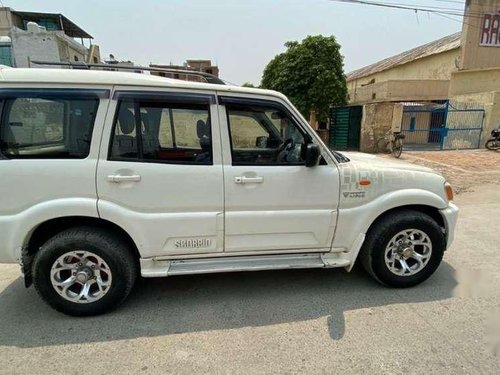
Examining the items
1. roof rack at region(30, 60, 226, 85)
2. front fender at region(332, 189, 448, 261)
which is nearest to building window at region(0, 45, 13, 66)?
roof rack at region(30, 60, 226, 85)

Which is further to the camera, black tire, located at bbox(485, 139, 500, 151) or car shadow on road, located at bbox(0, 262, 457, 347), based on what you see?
black tire, located at bbox(485, 139, 500, 151)

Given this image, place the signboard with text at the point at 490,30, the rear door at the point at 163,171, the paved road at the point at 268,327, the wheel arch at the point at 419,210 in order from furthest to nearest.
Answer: the signboard with text at the point at 490,30 < the wheel arch at the point at 419,210 < the rear door at the point at 163,171 < the paved road at the point at 268,327

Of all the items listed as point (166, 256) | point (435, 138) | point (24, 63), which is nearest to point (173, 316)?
point (166, 256)

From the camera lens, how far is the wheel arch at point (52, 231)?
264cm

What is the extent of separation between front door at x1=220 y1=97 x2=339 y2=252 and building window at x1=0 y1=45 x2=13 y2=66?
16.8m

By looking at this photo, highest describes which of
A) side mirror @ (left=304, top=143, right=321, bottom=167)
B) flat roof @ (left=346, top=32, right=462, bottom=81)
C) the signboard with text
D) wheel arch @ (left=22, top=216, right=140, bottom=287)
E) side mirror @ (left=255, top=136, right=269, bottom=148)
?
flat roof @ (left=346, top=32, right=462, bottom=81)

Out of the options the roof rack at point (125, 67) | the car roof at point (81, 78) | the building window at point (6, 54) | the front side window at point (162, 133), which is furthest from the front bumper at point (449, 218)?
the building window at point (6, 54)

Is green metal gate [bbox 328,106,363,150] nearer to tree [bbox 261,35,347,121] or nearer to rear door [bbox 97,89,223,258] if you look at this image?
tree [bbox 261,35,347,121]

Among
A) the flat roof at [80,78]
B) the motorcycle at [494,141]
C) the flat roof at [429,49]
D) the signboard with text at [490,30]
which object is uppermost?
the flat roof at [429,49]

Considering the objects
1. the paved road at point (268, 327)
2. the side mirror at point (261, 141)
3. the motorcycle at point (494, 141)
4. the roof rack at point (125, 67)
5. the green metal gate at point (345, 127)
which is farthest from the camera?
the green metal gate at point (345, 127)

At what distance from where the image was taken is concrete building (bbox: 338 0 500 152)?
14.3 metres

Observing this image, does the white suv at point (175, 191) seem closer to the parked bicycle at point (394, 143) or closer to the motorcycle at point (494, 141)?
the parked bicycle at point (394, 143)

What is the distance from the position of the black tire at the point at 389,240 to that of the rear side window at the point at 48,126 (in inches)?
104

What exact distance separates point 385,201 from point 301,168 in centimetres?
86
